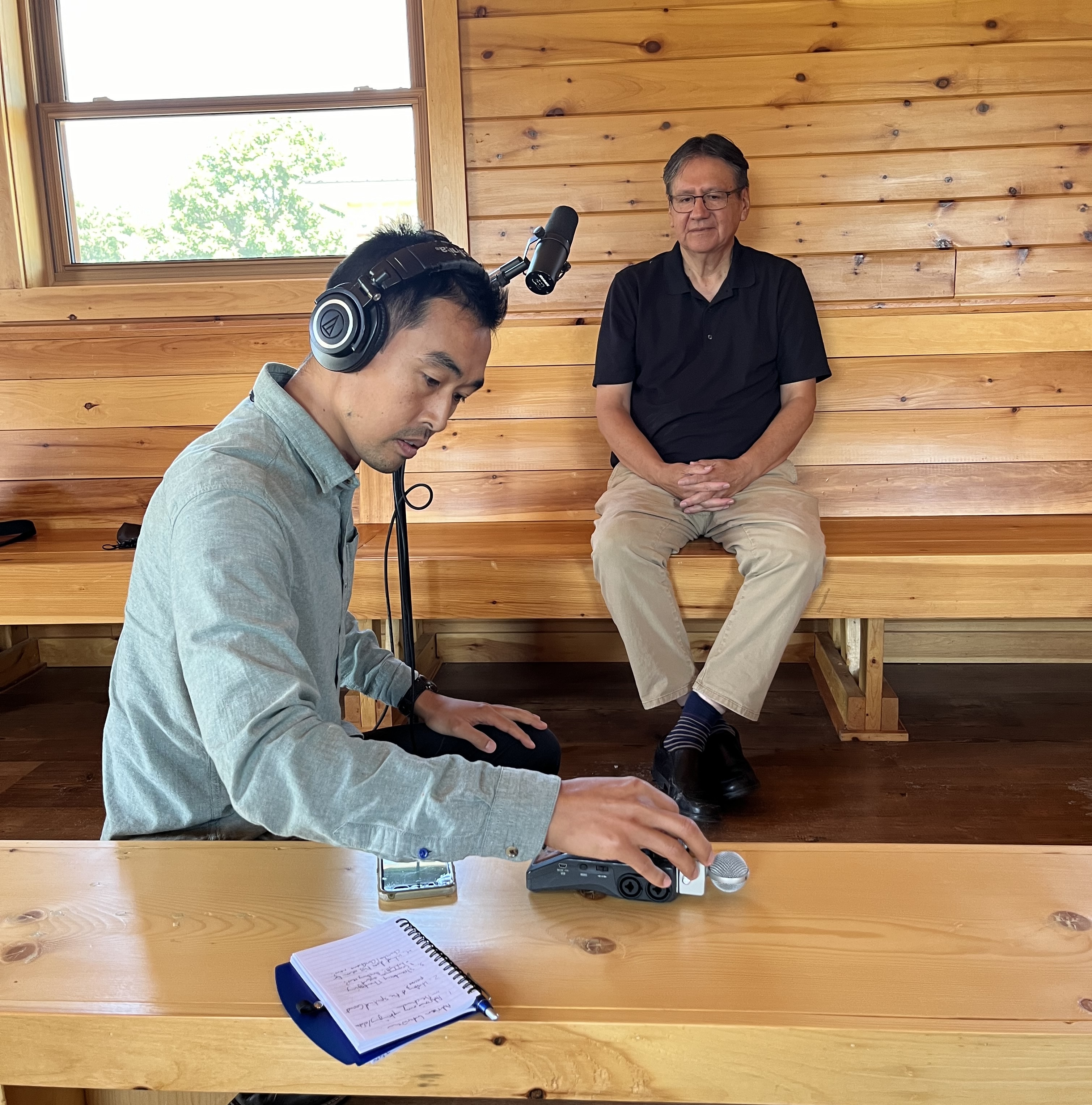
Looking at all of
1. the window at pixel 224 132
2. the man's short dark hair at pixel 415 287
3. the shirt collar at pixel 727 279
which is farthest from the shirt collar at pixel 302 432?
the window at pixel 224 132

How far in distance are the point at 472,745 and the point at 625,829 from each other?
580 millimetres

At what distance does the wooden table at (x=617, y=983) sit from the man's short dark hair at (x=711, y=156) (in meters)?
2.00

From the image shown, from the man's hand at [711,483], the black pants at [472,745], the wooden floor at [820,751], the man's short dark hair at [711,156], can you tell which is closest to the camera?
the black pants at [472,745]

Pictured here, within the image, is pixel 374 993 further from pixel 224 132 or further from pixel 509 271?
pixel 224 132

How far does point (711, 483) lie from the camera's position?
2.48 meters

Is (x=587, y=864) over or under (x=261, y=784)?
under

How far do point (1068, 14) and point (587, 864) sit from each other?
10.0 feet

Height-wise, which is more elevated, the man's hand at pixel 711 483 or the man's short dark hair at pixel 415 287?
the man's short dark hair at pixel 415 287

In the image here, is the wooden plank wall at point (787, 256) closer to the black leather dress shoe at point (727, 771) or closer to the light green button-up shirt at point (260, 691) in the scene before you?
the black leather dress shoe at point (727, 771)

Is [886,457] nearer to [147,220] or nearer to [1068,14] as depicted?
[1068,14]

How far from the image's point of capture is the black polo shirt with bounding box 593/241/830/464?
269 cm

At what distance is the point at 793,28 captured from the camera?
119 inches

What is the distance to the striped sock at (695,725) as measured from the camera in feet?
7.30

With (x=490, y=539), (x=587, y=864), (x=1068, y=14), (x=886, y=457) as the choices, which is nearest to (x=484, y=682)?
(x=490, y=539)
